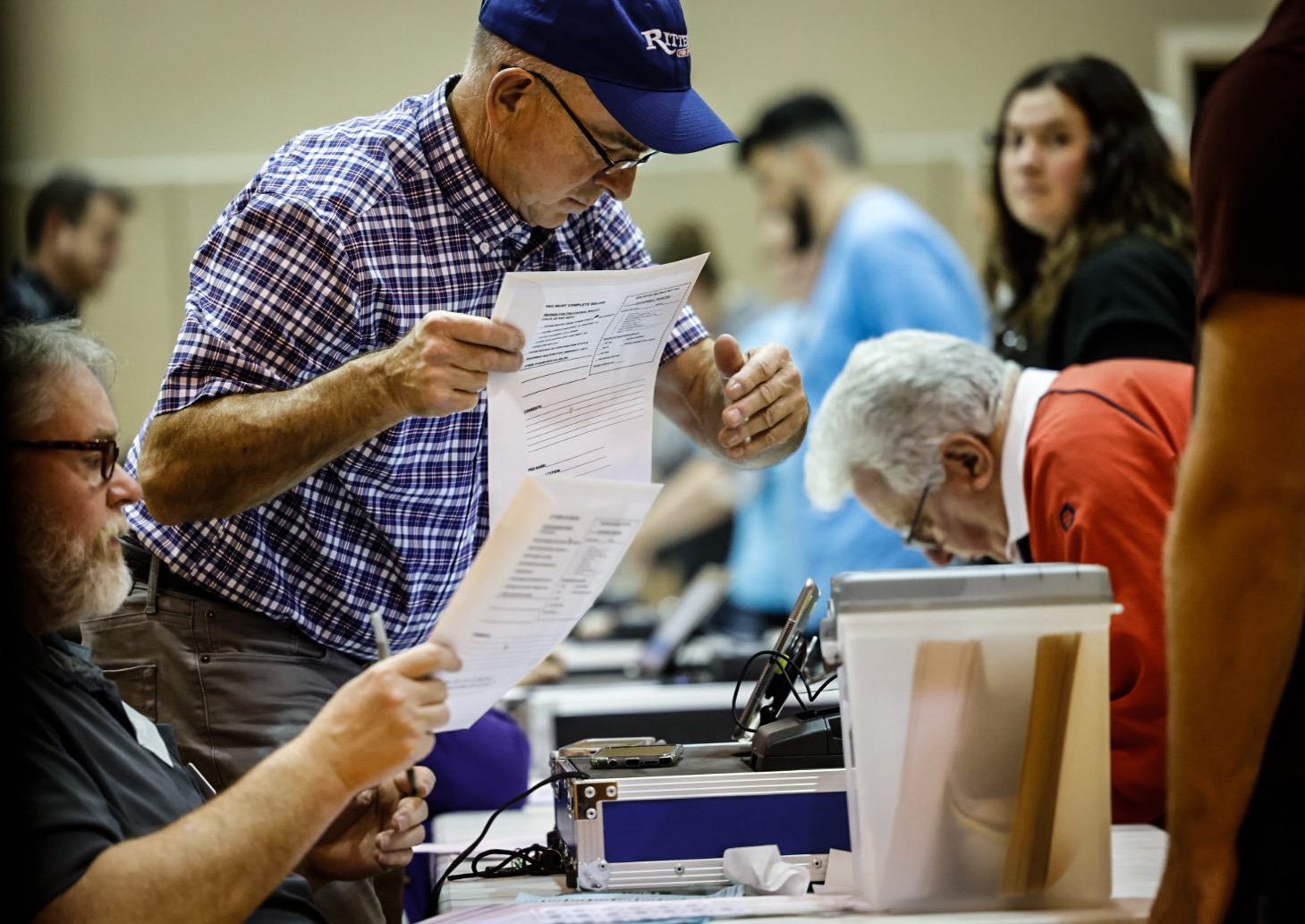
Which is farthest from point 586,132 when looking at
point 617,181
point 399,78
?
point 399,78

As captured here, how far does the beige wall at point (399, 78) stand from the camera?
5453mm

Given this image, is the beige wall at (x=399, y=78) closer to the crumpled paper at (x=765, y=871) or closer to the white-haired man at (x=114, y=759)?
the white-haired man at (x=114, y=759)

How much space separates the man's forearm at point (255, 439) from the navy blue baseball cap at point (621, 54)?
0.43 meters

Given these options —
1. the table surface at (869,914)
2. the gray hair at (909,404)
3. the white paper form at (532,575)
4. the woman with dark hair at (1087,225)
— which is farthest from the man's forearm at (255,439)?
the woman with dark hair at (1087,225)

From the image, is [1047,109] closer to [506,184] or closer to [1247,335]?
[506,184]

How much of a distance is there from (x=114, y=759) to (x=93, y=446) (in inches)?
12.0

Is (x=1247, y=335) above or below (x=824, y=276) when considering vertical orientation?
above

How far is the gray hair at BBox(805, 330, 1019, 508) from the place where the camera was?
83.8 inches

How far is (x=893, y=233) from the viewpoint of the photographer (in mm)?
3596

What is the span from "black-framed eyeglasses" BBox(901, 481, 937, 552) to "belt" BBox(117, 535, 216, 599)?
42.2 inches

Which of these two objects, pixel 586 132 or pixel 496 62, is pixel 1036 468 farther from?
pixel 496 62

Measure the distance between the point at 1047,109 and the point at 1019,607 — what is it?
203 cm

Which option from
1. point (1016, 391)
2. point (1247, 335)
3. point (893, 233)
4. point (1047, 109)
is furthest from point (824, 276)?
point (1247, 335)

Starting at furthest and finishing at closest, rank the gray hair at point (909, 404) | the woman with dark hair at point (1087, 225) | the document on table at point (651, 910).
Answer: the woman with dark hair at point (1087, 225) < the gray hair at point (909, 404) < the document on table at point (651, 910)
